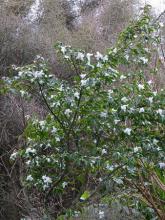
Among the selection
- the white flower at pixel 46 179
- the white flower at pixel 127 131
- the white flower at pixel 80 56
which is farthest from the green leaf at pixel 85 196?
the white flower at pixel 80 56

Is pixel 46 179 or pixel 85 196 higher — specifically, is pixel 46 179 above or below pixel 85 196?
above

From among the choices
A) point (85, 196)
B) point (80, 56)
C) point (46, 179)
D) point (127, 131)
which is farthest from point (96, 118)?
point (85, 196)

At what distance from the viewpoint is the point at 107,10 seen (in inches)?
426

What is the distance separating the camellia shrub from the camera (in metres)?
2.98

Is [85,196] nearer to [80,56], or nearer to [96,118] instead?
[96,118]

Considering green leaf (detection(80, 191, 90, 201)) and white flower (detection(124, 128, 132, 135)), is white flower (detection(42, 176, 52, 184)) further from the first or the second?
white flower (detection(124, 128, 132, 135))

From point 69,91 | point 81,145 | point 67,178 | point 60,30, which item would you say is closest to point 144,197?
point 67,178

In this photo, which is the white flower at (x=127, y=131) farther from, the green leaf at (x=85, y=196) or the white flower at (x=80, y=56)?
the green leaf at (x=85, y=196)

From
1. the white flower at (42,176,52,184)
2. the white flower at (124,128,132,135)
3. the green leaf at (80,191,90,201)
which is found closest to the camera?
the white flower at (124,128,132,135)

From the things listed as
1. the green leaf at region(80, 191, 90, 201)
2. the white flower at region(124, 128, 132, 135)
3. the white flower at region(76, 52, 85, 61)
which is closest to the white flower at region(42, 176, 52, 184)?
the green leaf at region(80, 191, 90, 201)

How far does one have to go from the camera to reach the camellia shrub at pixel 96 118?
117 inches

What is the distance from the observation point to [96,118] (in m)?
2.97

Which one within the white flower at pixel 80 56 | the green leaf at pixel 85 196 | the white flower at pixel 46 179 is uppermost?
the white flower at pixel 80 56

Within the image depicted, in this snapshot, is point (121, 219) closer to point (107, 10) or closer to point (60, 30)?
point (60, 30)
